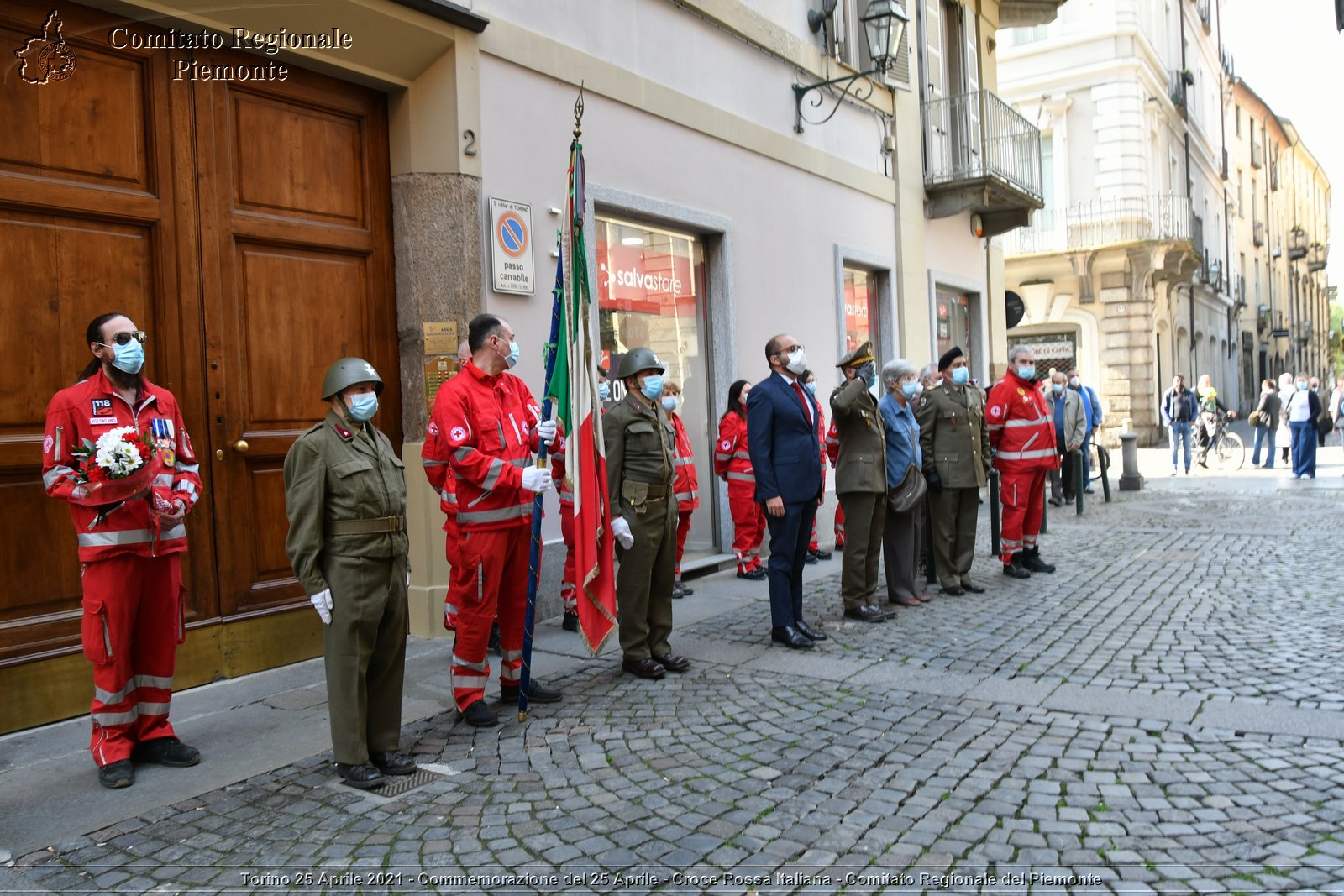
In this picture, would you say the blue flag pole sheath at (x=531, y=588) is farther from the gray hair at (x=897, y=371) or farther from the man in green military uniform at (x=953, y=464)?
the man in green military uniform at (x=953, y=464)

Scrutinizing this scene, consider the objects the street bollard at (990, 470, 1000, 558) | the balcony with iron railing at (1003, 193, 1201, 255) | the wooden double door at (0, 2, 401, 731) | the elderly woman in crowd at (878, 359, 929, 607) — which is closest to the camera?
the wooden double door at (0, 2, 401, 731)

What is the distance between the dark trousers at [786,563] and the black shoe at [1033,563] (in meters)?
3.48

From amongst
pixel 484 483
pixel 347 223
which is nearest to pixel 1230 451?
pixel 347 223

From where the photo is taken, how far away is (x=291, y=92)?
6.62 metres

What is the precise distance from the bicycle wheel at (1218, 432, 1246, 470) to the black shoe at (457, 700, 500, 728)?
2031cm

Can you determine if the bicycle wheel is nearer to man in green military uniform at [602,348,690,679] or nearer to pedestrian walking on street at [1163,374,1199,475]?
pedestrian walking on street at [1163,374,1199,475]

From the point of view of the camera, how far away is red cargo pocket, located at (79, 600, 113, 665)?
14.6 feet

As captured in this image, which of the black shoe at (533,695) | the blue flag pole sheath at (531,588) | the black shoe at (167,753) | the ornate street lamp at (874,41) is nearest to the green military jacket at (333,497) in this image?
the blue flag pole sheath at (531,588)

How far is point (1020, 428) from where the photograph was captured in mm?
8961

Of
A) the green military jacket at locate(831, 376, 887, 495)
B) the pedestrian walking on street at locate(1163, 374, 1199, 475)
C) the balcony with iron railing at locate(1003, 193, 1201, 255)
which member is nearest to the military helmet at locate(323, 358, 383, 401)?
the green military jacket at locate(831, 376, 887, 495)

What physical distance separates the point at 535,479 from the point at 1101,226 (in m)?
25.5

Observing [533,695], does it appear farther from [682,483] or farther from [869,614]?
[682,483]

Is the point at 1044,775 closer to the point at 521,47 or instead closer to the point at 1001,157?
the point at 521,47

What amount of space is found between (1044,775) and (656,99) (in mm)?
6845
